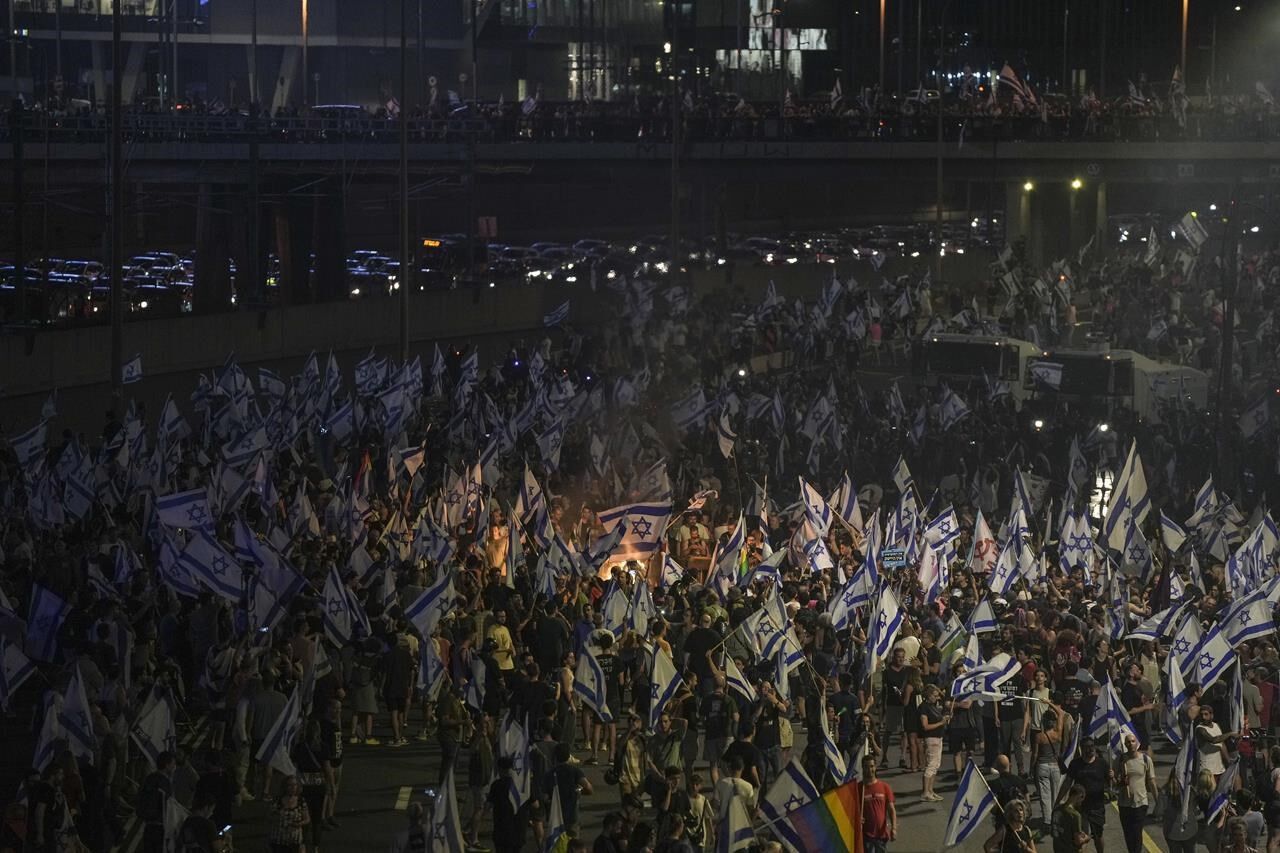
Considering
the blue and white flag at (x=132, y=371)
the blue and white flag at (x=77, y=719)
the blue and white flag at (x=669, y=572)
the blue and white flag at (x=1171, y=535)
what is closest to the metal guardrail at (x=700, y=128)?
the blue and white flag at (x=132, y=371)

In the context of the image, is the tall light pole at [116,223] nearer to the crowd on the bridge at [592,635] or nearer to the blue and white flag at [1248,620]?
the crowd on the bridge at [592,635]

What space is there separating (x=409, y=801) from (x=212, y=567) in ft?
11.7

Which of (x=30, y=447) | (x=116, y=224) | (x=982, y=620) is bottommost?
(x=982, y=620)

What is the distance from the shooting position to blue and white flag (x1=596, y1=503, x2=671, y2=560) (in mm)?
25141

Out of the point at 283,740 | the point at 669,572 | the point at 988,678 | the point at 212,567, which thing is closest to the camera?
the point at 283,740

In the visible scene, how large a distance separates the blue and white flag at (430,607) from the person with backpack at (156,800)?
443cm

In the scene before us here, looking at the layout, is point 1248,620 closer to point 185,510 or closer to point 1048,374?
point 185,510

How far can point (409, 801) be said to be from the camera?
61.5ft

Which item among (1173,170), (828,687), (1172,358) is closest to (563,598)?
(828,687)

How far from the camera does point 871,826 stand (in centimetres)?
1645

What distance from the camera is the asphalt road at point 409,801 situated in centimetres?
1788

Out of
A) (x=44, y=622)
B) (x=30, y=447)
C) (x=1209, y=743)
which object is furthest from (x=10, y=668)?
(x=1209, y=743)

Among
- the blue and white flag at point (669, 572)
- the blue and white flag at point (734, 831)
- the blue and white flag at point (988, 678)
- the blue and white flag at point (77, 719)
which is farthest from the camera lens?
the blue and white flag at point (669, 572)

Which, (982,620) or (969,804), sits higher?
(982,620)
